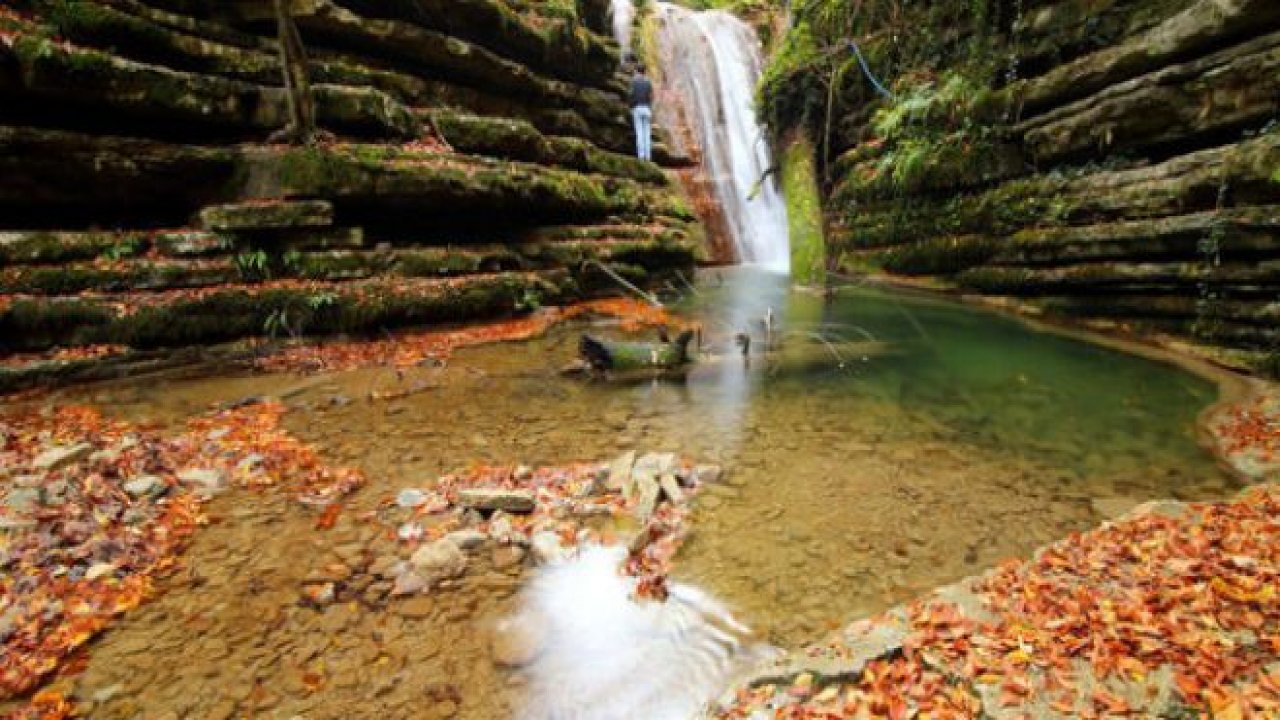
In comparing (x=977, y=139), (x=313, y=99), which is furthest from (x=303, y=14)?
(x=977, y=139)

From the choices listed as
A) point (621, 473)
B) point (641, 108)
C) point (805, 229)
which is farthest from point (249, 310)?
point (641, 108)

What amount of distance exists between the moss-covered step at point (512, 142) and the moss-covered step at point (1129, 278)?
9.21m

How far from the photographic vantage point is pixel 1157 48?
8359mm

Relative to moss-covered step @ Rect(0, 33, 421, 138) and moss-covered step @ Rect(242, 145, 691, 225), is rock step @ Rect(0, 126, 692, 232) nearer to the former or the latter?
moss-covered step @ Rect(242, 145, 691, 225)

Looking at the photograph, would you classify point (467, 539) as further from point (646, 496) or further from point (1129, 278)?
point (1129, 278)

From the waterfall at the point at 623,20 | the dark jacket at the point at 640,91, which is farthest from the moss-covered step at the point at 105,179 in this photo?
the waterfall at the point at 623,20

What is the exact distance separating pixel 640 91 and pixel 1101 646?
53.4ft

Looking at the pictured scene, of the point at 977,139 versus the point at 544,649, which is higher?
the point at 977,139

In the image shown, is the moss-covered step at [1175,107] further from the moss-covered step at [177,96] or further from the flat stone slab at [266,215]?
the flat stone slab at [266,215]

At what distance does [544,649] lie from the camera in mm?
2840

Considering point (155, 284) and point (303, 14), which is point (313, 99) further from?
point (155, 284)

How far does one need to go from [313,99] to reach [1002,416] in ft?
34.9

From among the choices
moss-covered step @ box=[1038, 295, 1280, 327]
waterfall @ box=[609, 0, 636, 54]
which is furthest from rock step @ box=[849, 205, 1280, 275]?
waterfall @ box=[609, 0, 636, 54]

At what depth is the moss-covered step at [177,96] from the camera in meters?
6.86
